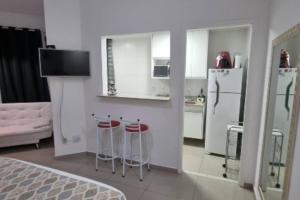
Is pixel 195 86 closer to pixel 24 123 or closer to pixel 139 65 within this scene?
pixel 139 65

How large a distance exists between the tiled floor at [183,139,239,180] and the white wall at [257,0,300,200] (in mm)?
1675

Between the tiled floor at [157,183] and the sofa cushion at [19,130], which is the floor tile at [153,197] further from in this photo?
the sofa cushion at [19,130]

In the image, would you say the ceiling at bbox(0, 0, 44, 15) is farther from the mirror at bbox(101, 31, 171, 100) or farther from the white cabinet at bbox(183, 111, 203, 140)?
the white cabinet at bbox(183, 111, 203, 140)

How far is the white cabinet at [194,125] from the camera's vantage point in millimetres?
3768

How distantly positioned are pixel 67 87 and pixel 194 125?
2586 mm

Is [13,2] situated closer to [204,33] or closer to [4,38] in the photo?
[4,38]

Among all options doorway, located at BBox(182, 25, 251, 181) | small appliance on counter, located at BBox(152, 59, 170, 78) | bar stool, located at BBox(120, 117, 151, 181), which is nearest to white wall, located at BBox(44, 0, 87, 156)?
bar stool, located at BBox(120, 117, 151, 181)

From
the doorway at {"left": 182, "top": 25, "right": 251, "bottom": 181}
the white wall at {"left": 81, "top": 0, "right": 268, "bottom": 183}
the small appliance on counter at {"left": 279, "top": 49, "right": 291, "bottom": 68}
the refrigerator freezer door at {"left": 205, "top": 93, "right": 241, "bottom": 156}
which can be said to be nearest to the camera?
the small appliance on counter at {"left": 279, "top": 49, "right": 291, "bottom": 68}

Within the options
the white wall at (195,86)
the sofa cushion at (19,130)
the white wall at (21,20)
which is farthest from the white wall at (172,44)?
the white wall at (21,20)

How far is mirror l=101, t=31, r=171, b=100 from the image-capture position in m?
4.07

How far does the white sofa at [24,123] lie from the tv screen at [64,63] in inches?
54.6

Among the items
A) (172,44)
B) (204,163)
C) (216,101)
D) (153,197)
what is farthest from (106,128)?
(216,101)

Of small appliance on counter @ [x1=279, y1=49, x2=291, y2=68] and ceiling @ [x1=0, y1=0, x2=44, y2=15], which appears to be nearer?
small appliance on counter @ [x1=279, y1=49, x2=291, y2=68]

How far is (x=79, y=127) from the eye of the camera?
329 centimetres
